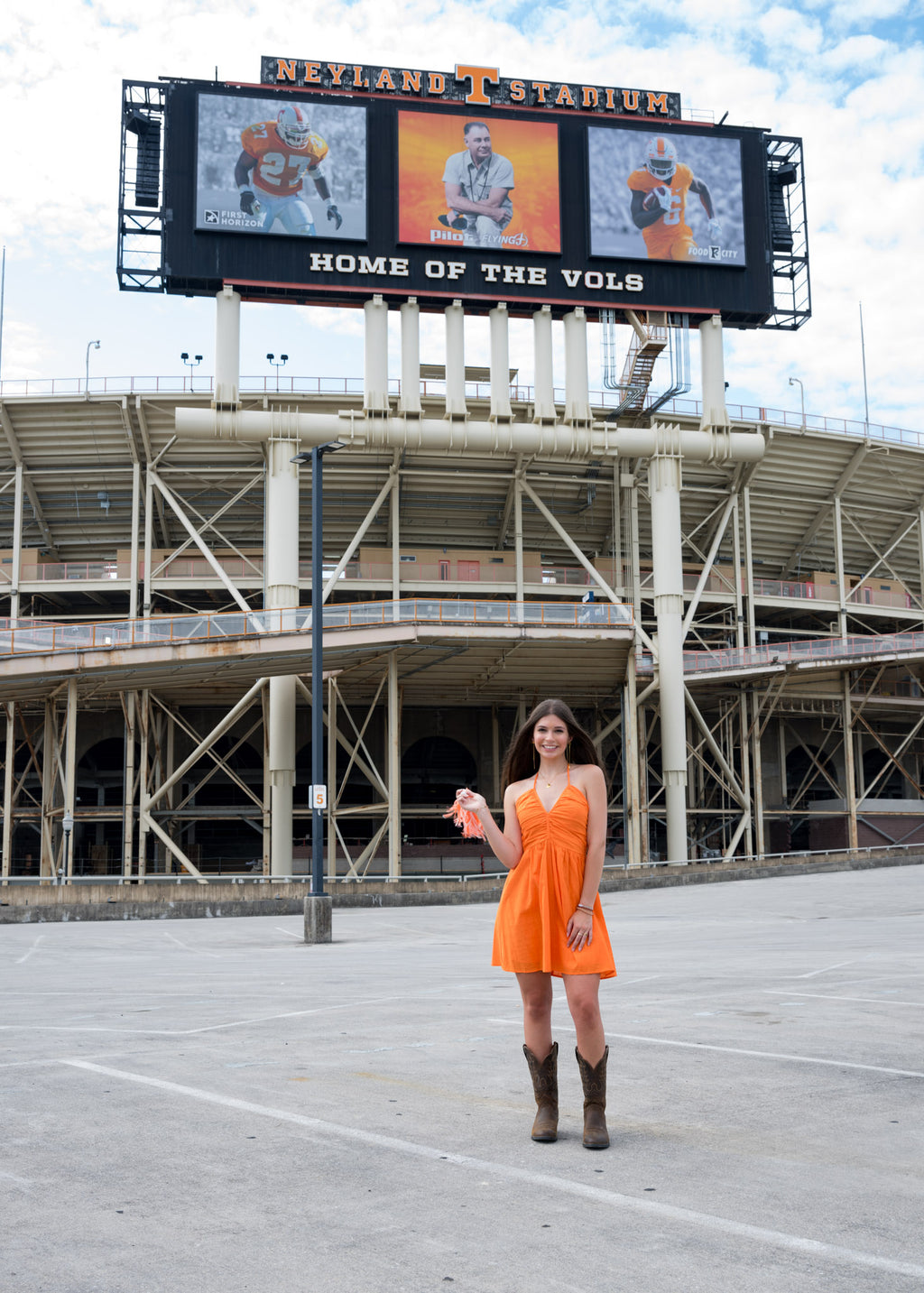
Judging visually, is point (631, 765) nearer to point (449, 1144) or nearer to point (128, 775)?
point (128, 775)

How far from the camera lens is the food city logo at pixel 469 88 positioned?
4394 centimetres

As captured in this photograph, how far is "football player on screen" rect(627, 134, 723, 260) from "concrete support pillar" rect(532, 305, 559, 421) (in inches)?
188

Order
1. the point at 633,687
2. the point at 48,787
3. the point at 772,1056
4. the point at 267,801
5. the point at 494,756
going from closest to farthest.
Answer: the point at 772,1056 < the point at 48,787 < the point at 633,687 < the point at 267,801 < the point at 494,756

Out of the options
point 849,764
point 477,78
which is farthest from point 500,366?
point 849,764

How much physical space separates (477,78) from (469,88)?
46 cm

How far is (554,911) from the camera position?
204 inches

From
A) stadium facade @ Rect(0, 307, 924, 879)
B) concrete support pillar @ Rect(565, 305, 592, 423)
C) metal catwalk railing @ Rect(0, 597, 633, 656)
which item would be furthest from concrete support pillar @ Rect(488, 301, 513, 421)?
metal catwalk railing @ Rect(0, 597, 633, 656)

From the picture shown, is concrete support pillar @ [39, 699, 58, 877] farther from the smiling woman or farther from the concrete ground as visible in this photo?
the smiling woman

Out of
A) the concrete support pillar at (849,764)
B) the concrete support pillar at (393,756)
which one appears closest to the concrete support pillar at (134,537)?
the concrete support pillar at (393,756)

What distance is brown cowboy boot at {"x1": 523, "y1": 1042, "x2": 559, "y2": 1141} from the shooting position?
5.13 m

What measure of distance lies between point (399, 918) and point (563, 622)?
15.2 metres

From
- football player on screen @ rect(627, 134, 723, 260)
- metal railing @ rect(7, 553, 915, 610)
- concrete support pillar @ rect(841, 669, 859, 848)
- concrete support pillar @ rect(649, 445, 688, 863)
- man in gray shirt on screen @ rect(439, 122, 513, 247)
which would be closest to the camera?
concrete support pillar @ rect(649, 445, 688, 863)

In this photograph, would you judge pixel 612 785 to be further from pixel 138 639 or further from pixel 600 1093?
pixel 600 1093

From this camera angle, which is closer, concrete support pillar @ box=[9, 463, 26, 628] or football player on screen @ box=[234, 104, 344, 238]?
football player on screen @ box=[234, 104, 344, 238]
